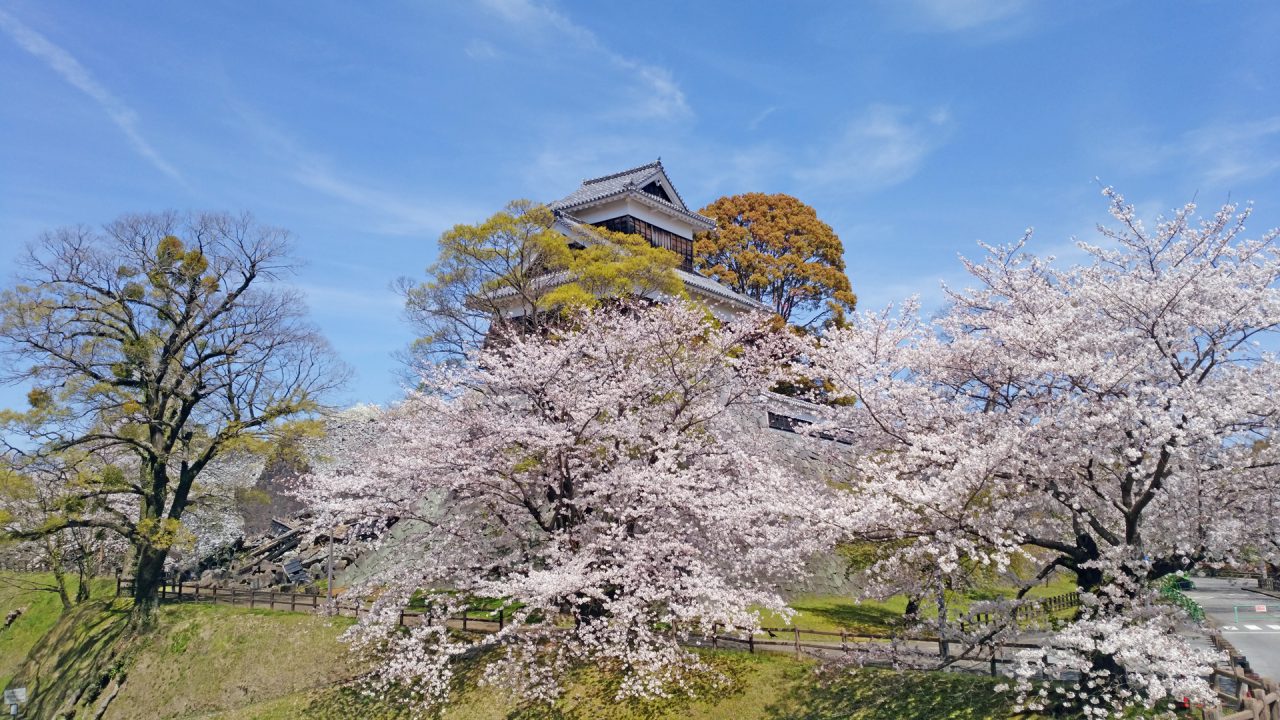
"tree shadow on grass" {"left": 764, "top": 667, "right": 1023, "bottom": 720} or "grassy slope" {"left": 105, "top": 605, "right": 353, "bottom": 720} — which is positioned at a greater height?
"tree shadow on grass" {"left": 764, "top": 667, "right": 1023, "bottom": 720}

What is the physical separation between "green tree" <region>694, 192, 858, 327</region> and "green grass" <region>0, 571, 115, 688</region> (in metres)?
29.8

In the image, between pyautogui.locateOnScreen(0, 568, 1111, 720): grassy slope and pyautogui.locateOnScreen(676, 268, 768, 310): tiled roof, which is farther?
pyautogui.locateOnScreen(676, 268, 768, 310): tiled roof

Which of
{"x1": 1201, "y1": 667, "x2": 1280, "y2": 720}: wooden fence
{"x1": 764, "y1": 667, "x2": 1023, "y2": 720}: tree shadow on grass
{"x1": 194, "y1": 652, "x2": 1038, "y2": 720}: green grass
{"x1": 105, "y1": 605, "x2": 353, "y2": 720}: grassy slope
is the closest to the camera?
{"x1": 1201, "y1": 667, "x2": 1280, "y2": 720}: wooden fence

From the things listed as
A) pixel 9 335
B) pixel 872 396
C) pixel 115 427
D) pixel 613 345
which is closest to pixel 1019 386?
pixel 872 396

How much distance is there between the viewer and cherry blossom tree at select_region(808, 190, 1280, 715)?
34.0ft

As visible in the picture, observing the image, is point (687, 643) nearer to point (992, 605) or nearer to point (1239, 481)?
Result: point (992, 605)

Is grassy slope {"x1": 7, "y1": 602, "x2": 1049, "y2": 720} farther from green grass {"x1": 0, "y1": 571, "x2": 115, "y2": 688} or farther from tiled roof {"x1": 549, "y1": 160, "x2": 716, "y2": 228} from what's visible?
tiled roof {"x1": 549, "y1": 160, "x2": 716, "y2": 228}

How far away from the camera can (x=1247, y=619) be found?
1139 inches

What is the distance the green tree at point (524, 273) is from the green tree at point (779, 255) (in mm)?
13008

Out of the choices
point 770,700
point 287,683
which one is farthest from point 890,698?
point 287,683

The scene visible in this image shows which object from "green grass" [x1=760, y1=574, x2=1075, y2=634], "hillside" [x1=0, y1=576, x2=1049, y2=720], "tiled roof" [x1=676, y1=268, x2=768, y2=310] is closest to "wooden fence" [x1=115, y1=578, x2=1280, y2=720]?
"hillside" [x1=0, y1=576, x2=1049, y2=720]

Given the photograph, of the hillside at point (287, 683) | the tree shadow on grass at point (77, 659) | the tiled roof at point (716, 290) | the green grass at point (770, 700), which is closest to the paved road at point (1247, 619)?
the green grass at point (770, 700)

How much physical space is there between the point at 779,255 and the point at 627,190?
1046cm

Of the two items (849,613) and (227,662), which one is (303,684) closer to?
(227,662)
